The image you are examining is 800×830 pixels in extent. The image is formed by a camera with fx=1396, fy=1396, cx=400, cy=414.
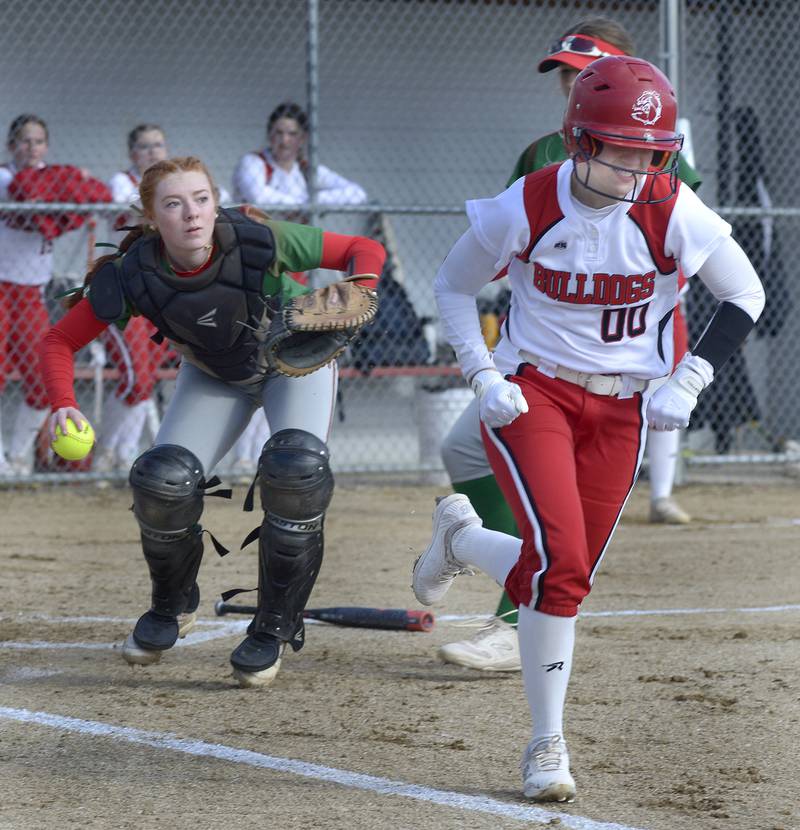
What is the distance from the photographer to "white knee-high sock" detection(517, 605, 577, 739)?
3.19 metres

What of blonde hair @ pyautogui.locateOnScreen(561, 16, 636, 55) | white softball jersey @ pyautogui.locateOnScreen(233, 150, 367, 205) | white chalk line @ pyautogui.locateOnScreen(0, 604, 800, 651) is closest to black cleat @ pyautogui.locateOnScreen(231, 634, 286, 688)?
white chalk line @ pyautogui.locateOnScreen(0, 604, 800, 651)

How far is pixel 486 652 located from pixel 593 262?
1510 mm

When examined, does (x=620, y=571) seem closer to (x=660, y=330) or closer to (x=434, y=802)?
(x=660, y=330)

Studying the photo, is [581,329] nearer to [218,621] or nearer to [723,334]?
[723,334]

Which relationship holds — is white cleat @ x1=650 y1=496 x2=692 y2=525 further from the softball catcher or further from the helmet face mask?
the helmet face mask

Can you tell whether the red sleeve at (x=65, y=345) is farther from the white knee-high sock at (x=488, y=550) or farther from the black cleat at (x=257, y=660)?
the white knee-high sock at (x=488, y=550)

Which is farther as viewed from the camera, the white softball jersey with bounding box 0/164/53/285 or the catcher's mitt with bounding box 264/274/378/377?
the white softball jersey with bounding box 0/164/53/285

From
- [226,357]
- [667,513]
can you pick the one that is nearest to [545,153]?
[226,357]

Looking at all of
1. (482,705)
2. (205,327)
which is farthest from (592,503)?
(205,327)

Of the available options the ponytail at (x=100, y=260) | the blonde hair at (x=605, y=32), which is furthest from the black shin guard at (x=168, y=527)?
the blonde hair at (x=605, y=32)

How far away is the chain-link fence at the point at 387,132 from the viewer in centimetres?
934

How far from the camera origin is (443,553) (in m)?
3.96

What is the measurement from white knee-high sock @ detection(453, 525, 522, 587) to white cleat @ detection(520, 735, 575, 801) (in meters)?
0.44

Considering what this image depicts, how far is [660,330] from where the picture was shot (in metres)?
3.60
